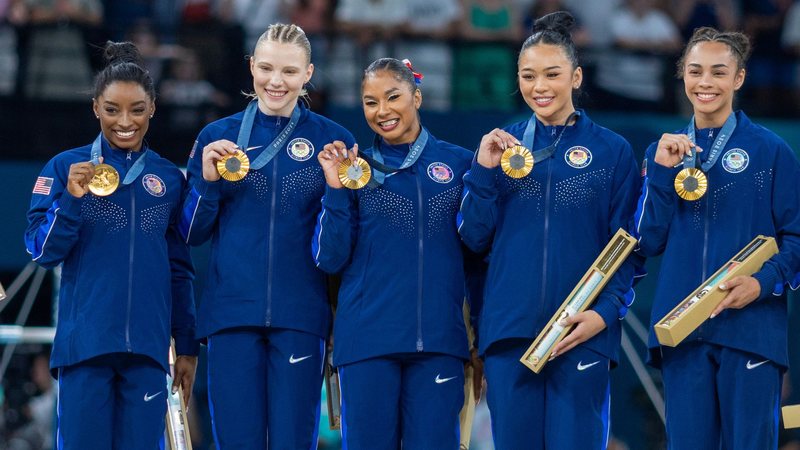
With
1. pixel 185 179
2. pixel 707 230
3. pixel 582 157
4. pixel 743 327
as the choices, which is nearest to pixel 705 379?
pixel 743 327

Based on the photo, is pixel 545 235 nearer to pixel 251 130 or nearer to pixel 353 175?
pixel 353 175

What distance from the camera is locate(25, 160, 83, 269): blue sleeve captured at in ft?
16.8

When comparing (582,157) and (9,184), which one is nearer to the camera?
(582,157)

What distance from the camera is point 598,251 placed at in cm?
517

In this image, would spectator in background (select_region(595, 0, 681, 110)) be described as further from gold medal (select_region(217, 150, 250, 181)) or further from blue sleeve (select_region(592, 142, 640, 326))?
gold medal (select_region(217, 150, 250, 181))

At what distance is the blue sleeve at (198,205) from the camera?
526 centimetres

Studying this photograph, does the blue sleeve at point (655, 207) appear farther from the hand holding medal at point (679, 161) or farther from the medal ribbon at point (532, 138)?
the medal ribbon at point (532, 138)

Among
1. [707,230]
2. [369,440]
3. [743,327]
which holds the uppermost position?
[707,230]

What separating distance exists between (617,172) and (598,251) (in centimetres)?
30

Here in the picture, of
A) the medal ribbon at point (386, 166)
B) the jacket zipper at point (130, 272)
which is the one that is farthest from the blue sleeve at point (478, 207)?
the jacket zipper at point (130, 272)

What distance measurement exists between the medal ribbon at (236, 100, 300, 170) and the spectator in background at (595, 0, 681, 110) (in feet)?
14.8

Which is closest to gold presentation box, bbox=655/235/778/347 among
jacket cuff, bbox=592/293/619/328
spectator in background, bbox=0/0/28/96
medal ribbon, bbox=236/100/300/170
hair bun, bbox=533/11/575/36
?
jacket cuff, bbox=592/293/619/328

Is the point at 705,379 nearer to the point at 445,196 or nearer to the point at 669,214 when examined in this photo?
the point at 669,214

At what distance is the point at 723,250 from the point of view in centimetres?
507
